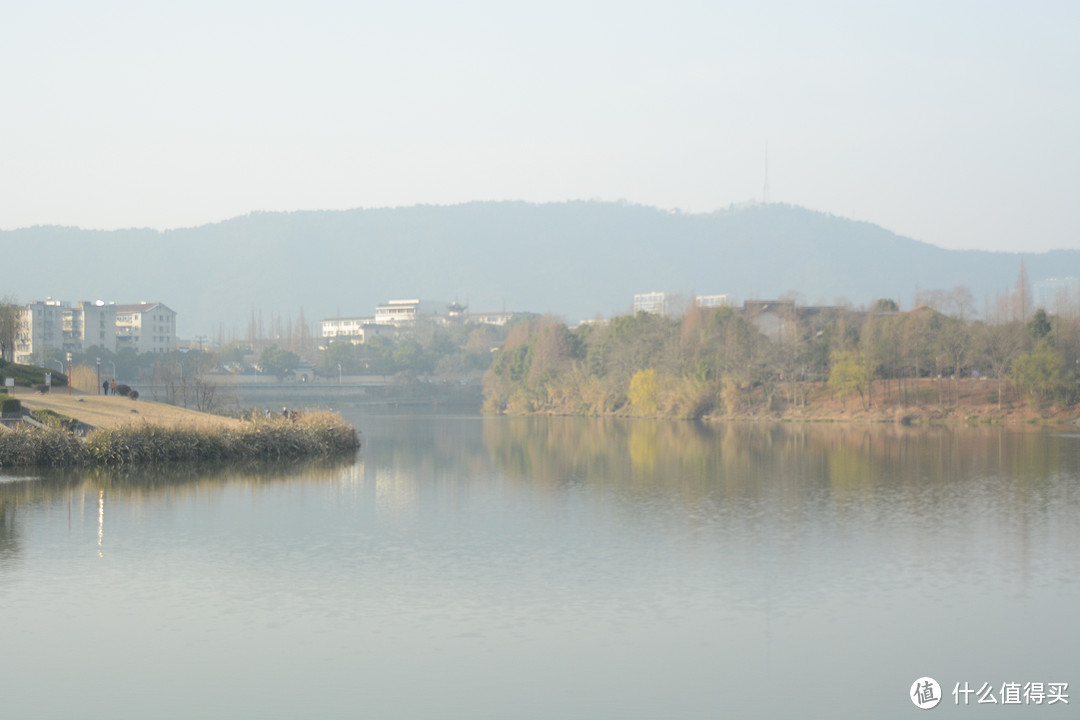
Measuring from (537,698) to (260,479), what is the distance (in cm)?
2185

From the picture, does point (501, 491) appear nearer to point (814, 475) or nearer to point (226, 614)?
point (814, 475)

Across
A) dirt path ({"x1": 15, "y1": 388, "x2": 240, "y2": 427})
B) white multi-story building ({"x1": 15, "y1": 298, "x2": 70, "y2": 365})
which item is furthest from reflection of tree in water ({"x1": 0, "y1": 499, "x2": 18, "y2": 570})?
white multi-story building ({"x1": 15, "y1": 298, "x2": 70, "y2": 365})

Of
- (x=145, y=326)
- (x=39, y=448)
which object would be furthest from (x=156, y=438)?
(x=145, y=326)

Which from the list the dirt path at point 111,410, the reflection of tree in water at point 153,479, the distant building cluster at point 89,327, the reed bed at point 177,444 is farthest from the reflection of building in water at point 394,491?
the distant building cluster at point 89,327

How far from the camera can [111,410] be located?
44.8 meters

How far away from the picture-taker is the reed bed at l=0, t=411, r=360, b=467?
33.1 metres

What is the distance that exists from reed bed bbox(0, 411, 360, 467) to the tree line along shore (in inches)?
1638

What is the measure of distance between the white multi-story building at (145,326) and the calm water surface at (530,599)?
5423 inches

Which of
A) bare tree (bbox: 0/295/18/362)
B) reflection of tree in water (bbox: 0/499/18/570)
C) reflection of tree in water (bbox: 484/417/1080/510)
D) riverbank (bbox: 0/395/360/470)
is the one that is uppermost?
bare tree (bbox: 0/295/18/362)

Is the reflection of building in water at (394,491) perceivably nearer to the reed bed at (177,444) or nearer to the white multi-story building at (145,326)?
the reed bed at (177,444)

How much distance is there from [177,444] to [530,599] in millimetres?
23890

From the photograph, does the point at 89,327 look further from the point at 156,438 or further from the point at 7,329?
the point at 156,438

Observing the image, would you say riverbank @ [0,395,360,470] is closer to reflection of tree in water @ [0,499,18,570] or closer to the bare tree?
reflection of tree in water @ [0,499,18,570]

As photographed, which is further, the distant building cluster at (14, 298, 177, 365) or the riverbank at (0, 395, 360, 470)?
Result: the distant building cluster at (14, 298, 177, 365)
